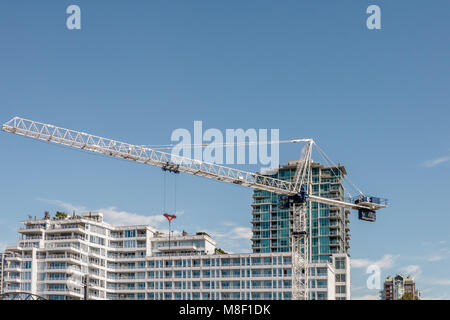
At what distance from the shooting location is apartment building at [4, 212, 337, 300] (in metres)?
172

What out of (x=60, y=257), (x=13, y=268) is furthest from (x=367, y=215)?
(x=13, y=268)

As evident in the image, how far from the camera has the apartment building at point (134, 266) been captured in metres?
172

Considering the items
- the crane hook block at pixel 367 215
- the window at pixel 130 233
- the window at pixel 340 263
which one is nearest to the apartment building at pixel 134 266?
the window at pixel 130 233

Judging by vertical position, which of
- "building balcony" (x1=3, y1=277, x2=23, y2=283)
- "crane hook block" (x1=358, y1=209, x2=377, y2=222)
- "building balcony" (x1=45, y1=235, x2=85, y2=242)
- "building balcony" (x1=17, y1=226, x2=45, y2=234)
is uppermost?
"crane hook block" (x1=358, y1=209, x2=377, y2=222)

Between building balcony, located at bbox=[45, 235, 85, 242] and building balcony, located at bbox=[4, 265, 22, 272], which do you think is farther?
building balcony, located at bbox=[45, 235, 85, 242]

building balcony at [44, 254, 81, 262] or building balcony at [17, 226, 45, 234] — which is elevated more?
building balcony at [17, 226, 45, 234]

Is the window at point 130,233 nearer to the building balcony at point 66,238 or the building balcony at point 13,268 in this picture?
the building balcony at point 66,238

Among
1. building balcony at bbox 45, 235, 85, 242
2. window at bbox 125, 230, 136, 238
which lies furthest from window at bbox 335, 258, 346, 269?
building balcony at bbox 45, 235, 85, 242

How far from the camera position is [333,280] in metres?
174

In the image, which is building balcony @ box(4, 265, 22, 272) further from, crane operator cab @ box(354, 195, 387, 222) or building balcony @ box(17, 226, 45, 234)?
crane operator cab @ box(354, 195, 387, 222)

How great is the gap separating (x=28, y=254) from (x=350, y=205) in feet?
301

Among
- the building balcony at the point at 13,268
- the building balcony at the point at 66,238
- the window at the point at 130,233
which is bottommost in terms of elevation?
the building balcony at the point at 13,268
